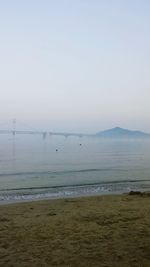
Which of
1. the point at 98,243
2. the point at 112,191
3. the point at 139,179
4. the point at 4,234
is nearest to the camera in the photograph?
the point at 98,243

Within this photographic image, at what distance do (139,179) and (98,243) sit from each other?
1991cm

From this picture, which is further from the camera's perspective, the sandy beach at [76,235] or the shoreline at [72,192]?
the shoreline at [72,192]

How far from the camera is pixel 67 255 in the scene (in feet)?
25.4

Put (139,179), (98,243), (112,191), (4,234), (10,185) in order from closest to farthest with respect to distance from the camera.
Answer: (98,243), (4,234), (112,191), (10,185), (139,179)

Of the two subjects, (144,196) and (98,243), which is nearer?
(98,243)

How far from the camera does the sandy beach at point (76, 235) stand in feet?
24.6

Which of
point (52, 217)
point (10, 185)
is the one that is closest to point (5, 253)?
point (52, 217)

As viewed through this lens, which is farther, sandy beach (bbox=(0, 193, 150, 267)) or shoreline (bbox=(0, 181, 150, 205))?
shoreline (bbox=(0, 181, 150, 205))

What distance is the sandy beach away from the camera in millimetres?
7496

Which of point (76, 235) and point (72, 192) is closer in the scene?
point (76, 235)

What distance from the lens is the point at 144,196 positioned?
1747cm

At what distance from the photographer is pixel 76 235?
942cm

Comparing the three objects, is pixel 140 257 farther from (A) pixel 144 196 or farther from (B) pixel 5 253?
(A) pixel 144 196

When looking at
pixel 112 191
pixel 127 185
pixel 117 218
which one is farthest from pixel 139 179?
pixel 117 218
